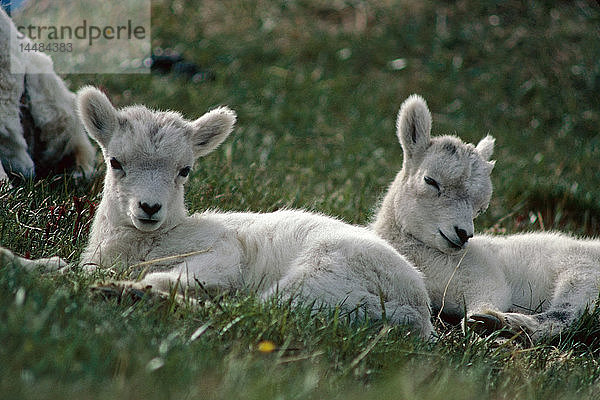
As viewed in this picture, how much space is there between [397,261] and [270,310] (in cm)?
105

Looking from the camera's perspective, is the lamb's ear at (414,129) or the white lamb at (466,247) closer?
the white lamb at (466,247)

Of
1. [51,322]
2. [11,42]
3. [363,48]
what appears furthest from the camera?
[363,48]

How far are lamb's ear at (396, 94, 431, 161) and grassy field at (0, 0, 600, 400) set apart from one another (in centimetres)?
125

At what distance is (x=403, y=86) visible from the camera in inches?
514

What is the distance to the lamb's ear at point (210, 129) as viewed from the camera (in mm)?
5703

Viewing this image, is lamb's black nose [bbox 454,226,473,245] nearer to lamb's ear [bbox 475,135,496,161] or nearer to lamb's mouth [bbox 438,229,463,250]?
lamb's mouth [bbox 438,229,463,250]

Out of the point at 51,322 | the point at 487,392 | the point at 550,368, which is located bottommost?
the point at 550,368

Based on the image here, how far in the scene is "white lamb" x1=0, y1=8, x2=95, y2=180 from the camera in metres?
6.54

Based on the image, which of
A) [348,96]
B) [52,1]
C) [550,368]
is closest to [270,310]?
[550,368]

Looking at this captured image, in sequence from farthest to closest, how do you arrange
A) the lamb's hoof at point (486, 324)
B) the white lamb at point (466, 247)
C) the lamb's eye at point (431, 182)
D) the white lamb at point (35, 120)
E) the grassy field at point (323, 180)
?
the white lamb at point (35, 120), the lamb's eye at point (431, 182), the white lamb at point (466, 247), the lamb's hoof at point (486, 324), the grassy field at point (323, 180)

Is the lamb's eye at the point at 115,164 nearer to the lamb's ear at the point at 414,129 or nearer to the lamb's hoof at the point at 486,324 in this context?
the lamb's ear at the point at 414,129

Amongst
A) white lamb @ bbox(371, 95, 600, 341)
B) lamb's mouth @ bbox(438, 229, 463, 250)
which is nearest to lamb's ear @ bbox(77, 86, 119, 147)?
white lamb @ bbox(371, 95, 600, 341)

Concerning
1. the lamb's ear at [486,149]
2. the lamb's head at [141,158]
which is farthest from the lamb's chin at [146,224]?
the lamb's ear at [486,149]

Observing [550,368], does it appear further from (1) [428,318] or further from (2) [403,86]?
(2) [403,86]
